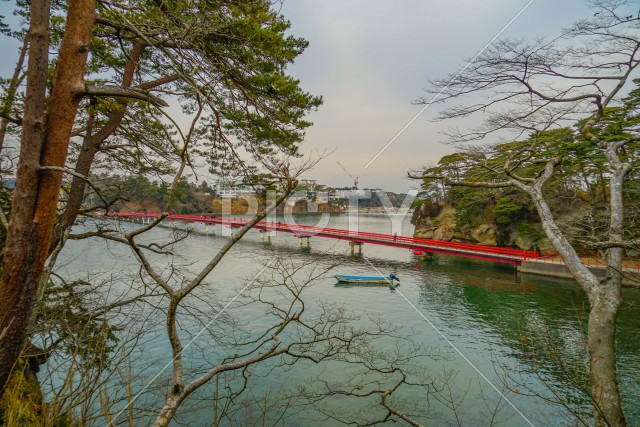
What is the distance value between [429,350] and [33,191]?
374 inches

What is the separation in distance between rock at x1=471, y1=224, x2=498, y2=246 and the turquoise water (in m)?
7.15

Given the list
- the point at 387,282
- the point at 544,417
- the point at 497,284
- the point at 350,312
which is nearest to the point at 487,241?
the point at 497,284

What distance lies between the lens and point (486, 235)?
1021 inches

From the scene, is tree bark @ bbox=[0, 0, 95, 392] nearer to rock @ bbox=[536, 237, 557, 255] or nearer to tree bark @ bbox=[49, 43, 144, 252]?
tree bark @ bbox=[49, 43, 144, 252]

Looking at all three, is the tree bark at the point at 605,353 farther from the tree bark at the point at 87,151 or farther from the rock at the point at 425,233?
the rock at the point at 425,233

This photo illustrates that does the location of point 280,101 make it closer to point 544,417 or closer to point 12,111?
point 12,111

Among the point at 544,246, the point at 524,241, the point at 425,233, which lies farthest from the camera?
the point at 425,233

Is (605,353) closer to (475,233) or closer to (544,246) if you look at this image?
(544,246)

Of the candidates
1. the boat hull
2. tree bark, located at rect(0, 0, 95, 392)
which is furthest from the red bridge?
tree bark, located at rect(0, 0, 95, 392)

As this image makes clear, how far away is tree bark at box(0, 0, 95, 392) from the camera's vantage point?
213cm

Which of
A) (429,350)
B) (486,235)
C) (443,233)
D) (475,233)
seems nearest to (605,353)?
(429,350)

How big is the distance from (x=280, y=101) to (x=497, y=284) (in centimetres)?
1696

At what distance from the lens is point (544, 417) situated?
256 inches

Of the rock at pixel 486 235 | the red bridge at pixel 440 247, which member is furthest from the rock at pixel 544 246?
the rock at pixel 486 235
